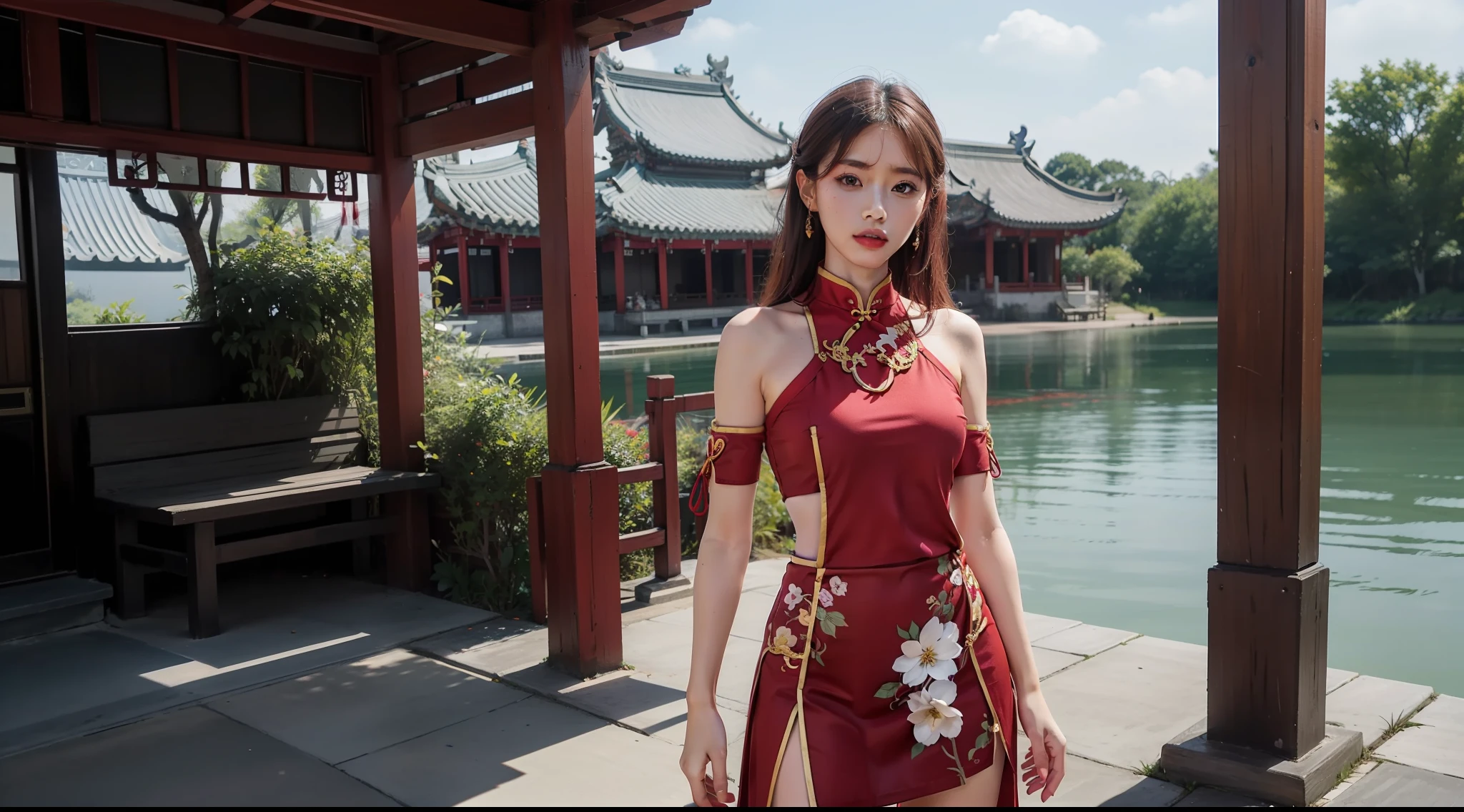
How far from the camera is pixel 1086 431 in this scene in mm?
11984

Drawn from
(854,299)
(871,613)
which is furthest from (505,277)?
(871,613)

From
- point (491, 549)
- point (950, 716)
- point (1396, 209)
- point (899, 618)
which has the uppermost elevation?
point (1396, 209)

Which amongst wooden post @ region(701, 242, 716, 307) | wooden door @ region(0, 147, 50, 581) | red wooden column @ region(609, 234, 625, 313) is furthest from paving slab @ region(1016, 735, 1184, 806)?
wooden post @ region(701, 242, 716, 307)

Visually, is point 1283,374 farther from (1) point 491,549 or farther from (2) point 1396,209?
(2) point 1396,209

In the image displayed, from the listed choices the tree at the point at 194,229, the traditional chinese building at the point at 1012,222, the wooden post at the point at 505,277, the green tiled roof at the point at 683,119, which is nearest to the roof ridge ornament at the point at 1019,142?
the traditional chinese building at the point at 1012,222

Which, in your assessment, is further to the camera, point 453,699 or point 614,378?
→ point 614,378

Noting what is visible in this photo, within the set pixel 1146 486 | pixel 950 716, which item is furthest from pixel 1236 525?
pixel 1146 486

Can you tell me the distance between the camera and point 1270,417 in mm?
2701

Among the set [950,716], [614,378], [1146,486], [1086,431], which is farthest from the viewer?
[614,378]

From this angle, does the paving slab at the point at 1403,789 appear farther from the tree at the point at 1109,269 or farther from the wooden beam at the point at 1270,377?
the tree at the point at 1109,269

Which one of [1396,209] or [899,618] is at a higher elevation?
[1396,209]

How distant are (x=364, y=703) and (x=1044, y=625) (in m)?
2.65

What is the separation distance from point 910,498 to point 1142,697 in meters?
2.41

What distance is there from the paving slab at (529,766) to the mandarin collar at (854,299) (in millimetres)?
1653
